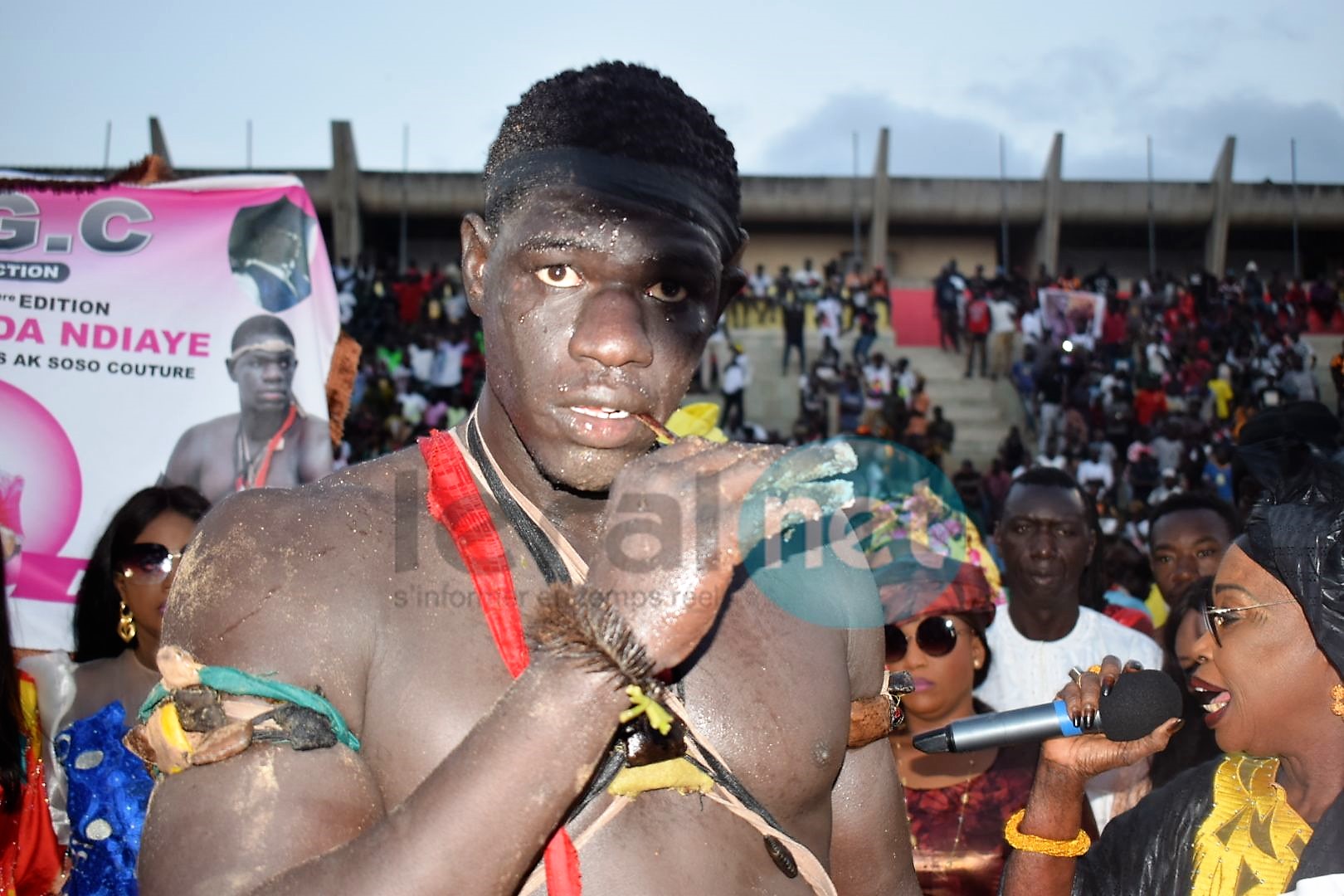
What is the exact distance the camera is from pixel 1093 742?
110 inches

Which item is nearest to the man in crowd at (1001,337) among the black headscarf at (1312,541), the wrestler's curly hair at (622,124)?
the black headscarf at (1312,541)

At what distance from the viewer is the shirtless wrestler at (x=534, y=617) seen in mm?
1560

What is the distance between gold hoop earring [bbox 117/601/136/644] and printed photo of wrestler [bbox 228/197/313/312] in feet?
4.75

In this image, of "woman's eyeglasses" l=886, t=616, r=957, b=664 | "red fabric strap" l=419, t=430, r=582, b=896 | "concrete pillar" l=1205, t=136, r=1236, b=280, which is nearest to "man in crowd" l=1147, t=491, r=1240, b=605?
"woman's eyeglasses" l=886, t=616, r=957, b=664

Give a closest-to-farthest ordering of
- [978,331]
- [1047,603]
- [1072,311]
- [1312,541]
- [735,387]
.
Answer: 1. [1312,541]
2. [1047,603]
3. [735,387]
4. [1072,311]
5. [978,331]

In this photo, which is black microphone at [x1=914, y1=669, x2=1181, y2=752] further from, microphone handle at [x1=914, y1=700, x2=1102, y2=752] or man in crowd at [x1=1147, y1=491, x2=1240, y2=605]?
man in crowd at [x1=1147, y1=491, x2=1240, y2=605]

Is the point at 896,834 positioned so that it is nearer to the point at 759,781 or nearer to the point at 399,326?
the point at 759,781

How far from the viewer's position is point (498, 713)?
1.57 meters

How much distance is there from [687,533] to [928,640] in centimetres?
306

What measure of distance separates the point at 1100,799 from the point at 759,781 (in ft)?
9.08

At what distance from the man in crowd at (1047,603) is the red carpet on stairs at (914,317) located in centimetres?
2303

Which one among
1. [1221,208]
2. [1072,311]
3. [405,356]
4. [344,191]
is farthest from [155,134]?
[1221,208]

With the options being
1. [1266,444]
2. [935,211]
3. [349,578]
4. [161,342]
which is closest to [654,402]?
[349,578]

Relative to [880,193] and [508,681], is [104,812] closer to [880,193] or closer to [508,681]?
[508,681]
